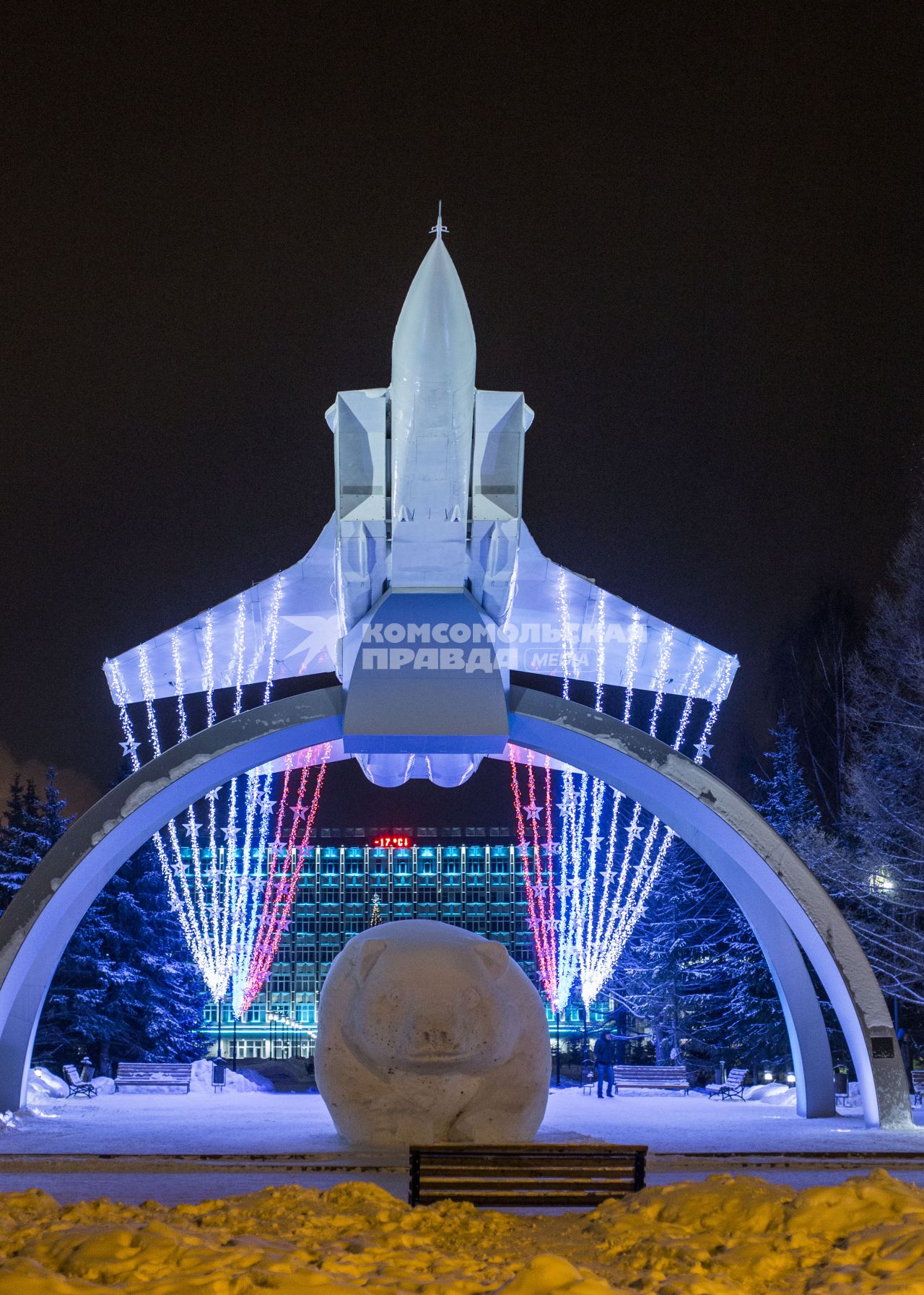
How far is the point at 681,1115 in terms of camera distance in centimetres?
1648

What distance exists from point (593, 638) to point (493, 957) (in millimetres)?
8287

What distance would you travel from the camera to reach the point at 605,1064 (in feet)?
70.4

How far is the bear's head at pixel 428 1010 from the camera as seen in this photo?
1087cm

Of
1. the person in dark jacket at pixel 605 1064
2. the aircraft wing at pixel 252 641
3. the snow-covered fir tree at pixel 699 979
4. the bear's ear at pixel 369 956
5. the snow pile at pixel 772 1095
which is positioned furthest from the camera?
the snow-covered fir tree at pixel 699 979

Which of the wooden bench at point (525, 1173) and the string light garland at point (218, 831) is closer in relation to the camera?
the wooden bench at point (525, 1173)

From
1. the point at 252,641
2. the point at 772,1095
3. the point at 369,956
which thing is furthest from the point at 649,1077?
the point at 369,956

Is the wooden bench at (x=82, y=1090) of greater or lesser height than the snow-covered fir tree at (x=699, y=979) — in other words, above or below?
below

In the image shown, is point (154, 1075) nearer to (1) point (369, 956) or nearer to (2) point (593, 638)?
(2) point (593, 638)

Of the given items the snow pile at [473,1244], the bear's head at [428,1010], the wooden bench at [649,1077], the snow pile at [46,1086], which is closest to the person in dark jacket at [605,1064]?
the wooden bench at [649,1077]

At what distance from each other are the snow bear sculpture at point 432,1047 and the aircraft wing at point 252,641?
25.0 feet

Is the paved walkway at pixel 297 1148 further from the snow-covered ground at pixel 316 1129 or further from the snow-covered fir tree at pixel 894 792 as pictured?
the snow-covered fir tree at pixel 894 792

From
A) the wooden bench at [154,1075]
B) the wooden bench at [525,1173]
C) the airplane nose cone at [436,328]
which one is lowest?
the wooden bench at [154,1075]

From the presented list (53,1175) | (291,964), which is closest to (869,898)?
(53,1175)

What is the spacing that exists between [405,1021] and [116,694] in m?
9.22
